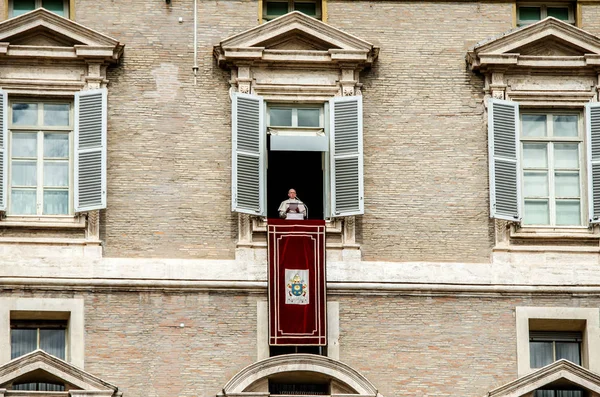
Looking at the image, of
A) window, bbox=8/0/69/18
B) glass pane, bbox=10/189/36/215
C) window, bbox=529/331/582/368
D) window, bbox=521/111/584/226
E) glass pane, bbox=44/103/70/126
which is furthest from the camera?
window, bbox=8/0/69/18

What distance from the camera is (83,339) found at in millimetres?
41719

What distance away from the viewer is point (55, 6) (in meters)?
43.9

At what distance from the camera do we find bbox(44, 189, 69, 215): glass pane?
42.8 meters

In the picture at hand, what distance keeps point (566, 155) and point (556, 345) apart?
3576mm

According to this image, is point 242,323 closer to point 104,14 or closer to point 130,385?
point 130,385

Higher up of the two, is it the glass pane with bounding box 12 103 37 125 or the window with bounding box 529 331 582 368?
the glass pane with bounding box 12 103 37 125

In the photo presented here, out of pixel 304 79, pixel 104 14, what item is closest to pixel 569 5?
pixel 304 79

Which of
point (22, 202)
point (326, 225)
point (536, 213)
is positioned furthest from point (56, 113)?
point (536, 213)

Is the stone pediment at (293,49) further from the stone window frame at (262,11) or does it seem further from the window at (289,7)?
the window at (289,7)

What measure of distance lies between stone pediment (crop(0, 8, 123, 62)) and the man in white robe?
4.10 m

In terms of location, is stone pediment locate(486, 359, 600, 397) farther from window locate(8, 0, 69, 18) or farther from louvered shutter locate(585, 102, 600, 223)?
window locate(8, 0, 69, 18)

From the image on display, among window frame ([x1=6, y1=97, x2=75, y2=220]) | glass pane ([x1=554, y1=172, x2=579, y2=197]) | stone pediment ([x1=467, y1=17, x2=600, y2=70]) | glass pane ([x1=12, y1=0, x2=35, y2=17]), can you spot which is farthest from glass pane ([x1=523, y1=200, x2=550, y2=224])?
glass pane ([x1=12, y1=0, x2=35, y2=17])

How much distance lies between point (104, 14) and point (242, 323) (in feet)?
21.0

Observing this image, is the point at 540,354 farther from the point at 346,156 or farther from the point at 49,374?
the point at 49,374
